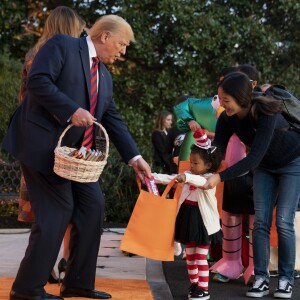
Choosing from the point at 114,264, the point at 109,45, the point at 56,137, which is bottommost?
the point at 114,264

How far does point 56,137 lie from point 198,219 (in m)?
1.27

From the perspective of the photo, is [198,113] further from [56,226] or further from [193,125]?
[56,226]

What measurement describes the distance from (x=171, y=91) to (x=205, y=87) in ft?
2.24

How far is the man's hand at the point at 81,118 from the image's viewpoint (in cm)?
475

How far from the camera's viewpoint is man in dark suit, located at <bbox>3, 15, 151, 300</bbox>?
486 centimetres

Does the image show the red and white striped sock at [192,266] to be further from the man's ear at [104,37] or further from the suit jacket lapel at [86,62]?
the man's ear at [104,37]

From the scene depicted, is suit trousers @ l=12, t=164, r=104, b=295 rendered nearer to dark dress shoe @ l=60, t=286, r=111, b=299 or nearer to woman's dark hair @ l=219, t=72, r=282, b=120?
dark dress shoe @ l=60, t=286, r=111, b=299

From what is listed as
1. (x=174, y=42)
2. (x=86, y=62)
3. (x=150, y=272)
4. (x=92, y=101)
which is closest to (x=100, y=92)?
(x=92, y=101)

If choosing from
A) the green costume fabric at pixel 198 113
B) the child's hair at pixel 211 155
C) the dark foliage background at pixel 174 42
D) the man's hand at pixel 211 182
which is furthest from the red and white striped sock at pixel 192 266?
the dark foliage background at pixel 174 42

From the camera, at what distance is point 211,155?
→ 574 cm

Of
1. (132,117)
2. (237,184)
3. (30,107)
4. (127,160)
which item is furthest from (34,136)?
(132,117)

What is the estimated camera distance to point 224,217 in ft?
21.7

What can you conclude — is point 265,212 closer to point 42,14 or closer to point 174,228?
point 174,228

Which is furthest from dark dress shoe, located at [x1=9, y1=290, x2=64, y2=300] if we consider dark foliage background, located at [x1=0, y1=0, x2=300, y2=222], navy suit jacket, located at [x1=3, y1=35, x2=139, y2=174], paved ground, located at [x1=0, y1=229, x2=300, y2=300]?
dark foliage background, located at [x1=0, y1=0, x2=300, y2=222]
